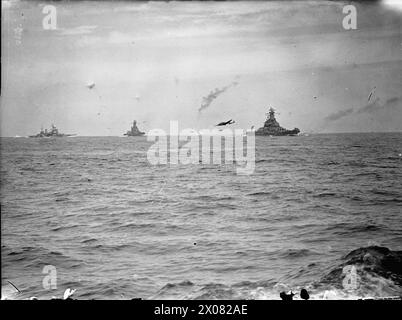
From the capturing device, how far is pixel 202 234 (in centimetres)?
931

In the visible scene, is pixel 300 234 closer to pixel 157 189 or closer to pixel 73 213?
pixel 157 189

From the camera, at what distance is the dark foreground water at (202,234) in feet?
27.4

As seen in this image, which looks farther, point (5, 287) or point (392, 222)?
point (392, 222)

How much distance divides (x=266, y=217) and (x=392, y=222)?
8.74 ft

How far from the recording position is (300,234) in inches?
378

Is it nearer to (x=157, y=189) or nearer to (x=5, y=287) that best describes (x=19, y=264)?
(x=5, y=287)

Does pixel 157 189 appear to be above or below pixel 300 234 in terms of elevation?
above

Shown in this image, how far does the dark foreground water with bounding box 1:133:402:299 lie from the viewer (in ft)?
27.4

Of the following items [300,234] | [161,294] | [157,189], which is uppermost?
[157,189]

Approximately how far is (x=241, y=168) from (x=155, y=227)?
418 cm
